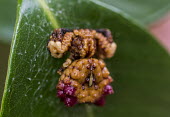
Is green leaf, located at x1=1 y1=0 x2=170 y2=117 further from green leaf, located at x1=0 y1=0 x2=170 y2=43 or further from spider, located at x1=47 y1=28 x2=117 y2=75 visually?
green leaf, located at x1=0 y1=0 x2=170 y2=43

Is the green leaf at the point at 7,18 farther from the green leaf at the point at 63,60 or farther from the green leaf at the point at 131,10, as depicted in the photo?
the green leaf at the point at 63,60

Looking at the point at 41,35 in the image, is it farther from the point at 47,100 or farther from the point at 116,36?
the point at 116,36

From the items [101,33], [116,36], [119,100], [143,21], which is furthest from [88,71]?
[143,21]

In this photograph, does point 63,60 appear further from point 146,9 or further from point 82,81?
point 146,9

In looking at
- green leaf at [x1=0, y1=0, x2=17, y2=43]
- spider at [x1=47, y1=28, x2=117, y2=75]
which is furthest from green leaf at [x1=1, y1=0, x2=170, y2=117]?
green leaf at [x1=0, y1=0, x2=17, y2=43]

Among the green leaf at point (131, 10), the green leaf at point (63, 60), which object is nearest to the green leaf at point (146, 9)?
the green leaf at point (131, 10)

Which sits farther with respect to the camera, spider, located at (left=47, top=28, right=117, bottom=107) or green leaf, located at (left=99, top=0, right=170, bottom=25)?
green leaf, located at (left=99, top=0, right=170, bottom=25)
